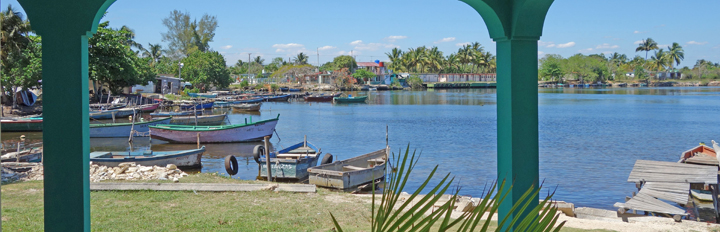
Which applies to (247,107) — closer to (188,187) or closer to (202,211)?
(188,187)

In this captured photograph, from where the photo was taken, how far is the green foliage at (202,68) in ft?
195

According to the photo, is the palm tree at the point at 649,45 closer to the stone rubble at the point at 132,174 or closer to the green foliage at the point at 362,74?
the green foliage at the point at 362,74

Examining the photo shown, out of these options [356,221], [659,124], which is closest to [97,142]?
[356,221]

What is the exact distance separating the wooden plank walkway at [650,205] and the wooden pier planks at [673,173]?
46.0 inches

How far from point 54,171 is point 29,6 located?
1.17 metres

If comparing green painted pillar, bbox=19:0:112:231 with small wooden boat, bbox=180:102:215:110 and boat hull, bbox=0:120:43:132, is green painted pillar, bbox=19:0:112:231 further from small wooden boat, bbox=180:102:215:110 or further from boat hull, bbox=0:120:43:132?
small wooden boat, bbox=180:102:215:110

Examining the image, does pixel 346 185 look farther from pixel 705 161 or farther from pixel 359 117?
pixel 359 117

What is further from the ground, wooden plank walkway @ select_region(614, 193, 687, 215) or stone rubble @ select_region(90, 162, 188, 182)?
stone rubble @ select_region(90, 162, 188, 182)

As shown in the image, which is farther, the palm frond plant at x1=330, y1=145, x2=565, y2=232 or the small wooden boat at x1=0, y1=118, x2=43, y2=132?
the small wooden boat at x1=0, y1=118, x2=43, y2=132

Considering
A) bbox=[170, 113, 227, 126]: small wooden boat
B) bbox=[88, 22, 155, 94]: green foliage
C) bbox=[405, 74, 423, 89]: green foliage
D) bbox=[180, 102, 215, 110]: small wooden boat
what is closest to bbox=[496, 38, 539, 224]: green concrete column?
bbox=[170, 113, 227, 126]: small wooden boat

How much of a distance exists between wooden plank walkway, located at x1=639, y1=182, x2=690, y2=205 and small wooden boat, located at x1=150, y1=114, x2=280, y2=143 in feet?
61.4

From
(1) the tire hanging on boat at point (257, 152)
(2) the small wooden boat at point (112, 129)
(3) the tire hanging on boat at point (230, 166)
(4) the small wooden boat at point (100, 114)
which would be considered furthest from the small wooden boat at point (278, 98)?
(3) the tire hanging on boat at point (230, 166)

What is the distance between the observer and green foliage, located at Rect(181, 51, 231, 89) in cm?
5956

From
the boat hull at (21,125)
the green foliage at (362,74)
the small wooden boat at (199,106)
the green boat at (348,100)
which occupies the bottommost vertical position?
the boat hull at (21,125)
